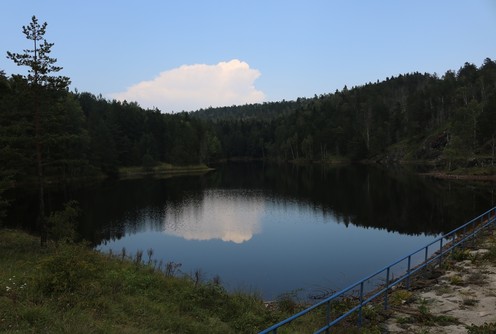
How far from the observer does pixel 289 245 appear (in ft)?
119

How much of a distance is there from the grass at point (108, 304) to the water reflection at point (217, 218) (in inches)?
829

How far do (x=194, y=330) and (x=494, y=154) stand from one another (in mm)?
103029

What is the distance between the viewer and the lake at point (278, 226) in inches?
1123

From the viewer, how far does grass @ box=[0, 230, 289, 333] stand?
432 inches

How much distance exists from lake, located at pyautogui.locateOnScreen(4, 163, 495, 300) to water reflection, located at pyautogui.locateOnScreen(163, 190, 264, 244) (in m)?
0.12

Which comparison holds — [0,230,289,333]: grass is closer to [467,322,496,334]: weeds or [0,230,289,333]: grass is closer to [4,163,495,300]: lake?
[467,322,496,334]: weeds

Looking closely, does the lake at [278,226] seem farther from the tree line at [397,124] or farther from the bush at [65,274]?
the tree line at [397,124]

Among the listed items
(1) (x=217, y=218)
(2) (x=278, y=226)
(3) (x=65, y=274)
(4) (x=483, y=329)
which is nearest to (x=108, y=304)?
(3) (x=65, y=274)

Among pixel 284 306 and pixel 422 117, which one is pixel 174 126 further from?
pixel 284 306

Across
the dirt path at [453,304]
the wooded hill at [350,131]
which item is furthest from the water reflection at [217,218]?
the wooded hill at [350,131]

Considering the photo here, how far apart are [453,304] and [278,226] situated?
32.1 metres

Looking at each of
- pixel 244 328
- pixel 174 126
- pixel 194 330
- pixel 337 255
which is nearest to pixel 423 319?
pixel 244 328

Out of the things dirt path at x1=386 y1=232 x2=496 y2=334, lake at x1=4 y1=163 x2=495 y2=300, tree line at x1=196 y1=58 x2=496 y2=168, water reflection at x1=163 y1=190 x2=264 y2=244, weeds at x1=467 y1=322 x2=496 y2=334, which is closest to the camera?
weeds at x1=467 y1=322 x2=496 y2=334

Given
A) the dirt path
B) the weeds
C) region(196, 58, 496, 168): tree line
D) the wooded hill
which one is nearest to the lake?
the dirt path
